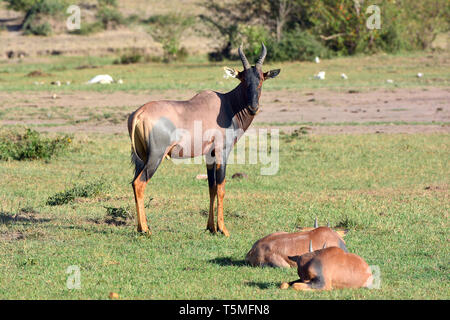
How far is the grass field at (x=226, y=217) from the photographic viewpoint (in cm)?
673

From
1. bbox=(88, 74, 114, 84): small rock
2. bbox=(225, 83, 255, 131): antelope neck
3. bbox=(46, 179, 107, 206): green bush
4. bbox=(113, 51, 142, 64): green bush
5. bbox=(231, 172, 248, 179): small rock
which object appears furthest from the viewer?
bbox=(113, 51, 142, 64): green bush

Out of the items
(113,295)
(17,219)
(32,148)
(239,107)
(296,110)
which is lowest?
(296,110)

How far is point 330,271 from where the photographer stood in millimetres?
6184

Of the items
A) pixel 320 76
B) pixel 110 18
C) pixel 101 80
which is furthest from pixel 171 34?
pixel 320 76

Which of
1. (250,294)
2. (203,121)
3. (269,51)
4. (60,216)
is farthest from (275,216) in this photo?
(269,51)

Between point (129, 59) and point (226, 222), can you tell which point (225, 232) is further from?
point (129, 59)

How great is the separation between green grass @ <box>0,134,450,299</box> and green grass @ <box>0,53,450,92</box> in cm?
834

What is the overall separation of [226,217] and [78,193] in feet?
7.65

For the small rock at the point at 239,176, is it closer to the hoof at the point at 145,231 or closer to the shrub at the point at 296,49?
the hoof at the point at 145,231

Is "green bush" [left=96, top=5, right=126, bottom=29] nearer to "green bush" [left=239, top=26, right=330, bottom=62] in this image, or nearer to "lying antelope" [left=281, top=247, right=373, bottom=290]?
"green bush" [left=239, top=26, right=330, bottom=62]

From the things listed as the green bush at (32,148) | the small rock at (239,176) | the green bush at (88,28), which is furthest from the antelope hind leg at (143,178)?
the green bush at (88,28)

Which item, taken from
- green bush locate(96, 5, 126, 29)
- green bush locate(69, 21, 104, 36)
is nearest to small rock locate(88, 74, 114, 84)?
green bush locate(69, 21, 104, 36)

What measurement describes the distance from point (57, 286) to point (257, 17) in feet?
94.0

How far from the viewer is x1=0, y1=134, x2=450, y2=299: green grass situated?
6.70 m
